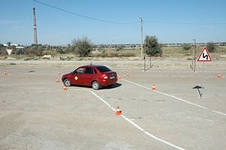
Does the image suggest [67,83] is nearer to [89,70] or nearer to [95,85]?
[89,70]

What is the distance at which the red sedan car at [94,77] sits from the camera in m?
12.5

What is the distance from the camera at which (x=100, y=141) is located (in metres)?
5.54

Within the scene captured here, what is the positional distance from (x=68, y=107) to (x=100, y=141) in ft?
12.7

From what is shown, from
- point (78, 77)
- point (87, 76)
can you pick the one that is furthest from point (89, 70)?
point (78, 77)

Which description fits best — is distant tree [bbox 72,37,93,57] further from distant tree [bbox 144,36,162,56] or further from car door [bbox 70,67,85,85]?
car door [bbox 70,67,85,85]

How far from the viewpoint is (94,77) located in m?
12.8

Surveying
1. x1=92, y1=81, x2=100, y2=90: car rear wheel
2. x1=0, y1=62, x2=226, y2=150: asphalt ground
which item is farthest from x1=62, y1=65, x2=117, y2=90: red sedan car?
x1=0, y1=62, x2=226, y2=150: asphalt ground

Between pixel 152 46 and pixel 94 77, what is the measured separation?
37.2 meters

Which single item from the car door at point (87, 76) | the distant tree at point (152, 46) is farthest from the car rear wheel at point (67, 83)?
the distant tree at point (152, 46)

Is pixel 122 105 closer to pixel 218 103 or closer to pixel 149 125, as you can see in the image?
pixel 149 125

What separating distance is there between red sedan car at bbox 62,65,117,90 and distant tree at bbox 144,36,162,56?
36050 mm

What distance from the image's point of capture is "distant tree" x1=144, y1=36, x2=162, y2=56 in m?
47.4

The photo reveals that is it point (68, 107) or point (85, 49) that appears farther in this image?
point (85, 49)

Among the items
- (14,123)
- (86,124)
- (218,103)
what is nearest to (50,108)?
(14,123)
